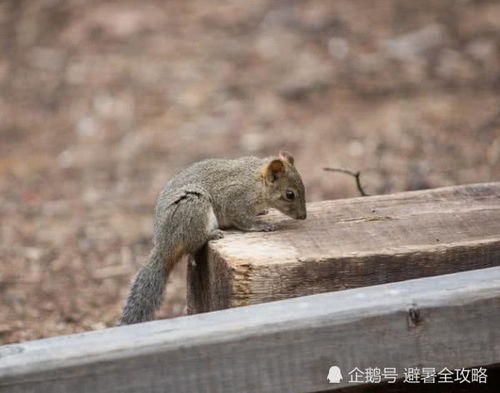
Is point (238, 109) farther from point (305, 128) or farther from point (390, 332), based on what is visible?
point (390, 332)

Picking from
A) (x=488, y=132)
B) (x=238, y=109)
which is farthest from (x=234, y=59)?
(x=488, y=132)

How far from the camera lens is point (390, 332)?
2377mm

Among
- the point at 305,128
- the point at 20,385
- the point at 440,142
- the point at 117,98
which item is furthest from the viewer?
the point at 117,98

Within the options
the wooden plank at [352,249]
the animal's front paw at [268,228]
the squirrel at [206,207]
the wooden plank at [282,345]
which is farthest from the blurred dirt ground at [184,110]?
the wooden plank at [282,345]

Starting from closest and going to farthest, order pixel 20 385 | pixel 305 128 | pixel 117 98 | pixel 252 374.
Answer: pixel 20 385
pixel 252 374
pixel 305 128
pixel 117 98

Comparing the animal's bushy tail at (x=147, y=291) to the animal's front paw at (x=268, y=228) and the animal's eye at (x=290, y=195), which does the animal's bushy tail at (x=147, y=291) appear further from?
the animal's eye at (x=290, y=195)

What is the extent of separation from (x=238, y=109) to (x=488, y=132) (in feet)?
7.21

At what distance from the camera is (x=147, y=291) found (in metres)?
3.28

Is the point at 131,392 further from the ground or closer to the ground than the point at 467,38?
closer to the ground

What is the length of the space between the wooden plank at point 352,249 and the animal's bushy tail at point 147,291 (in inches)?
4.9

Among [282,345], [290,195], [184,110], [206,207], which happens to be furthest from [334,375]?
[184,110]

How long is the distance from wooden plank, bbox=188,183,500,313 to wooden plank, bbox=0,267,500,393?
0.33 m

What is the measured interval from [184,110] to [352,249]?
5.68 meters

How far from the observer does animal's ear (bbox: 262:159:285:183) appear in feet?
12.7
